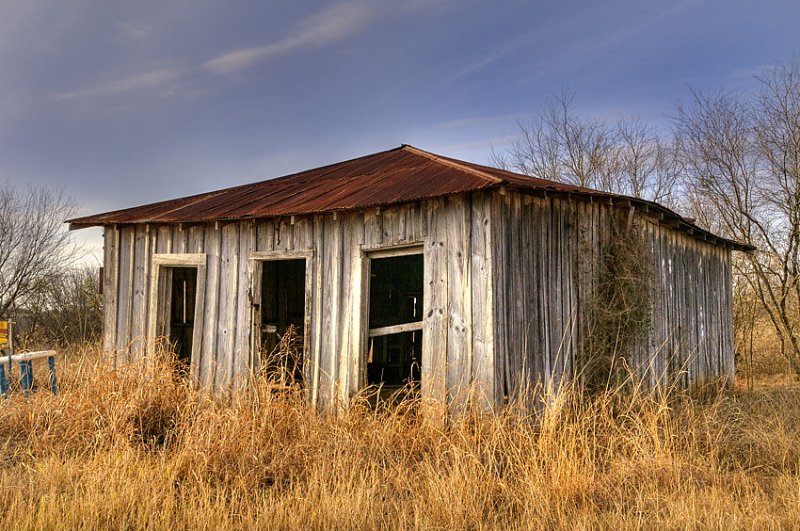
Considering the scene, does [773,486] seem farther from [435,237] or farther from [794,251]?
[794,251]

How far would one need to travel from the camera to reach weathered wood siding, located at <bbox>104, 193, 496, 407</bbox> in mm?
6743

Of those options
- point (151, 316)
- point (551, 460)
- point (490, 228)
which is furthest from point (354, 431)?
point (151, 316)

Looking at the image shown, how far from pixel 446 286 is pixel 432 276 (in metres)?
0.21

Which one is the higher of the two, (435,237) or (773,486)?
(435,237)

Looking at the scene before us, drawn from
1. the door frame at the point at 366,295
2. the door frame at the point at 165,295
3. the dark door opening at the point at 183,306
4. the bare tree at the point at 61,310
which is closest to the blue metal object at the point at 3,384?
the door frame at the point at 165,295

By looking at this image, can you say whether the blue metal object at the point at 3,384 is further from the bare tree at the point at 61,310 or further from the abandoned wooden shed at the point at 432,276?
the bare tree at the point at 61,310

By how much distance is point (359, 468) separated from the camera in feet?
17.9

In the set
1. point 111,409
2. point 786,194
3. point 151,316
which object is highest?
point 786,194

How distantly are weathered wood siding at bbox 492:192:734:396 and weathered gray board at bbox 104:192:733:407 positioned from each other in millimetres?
19

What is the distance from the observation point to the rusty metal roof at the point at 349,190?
6.99 meters

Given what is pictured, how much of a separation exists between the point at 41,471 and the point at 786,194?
14727 millimetres

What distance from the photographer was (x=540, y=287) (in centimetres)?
715

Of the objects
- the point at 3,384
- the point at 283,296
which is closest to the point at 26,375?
the point at 3,384

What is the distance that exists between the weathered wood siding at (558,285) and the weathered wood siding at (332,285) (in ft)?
0.86
